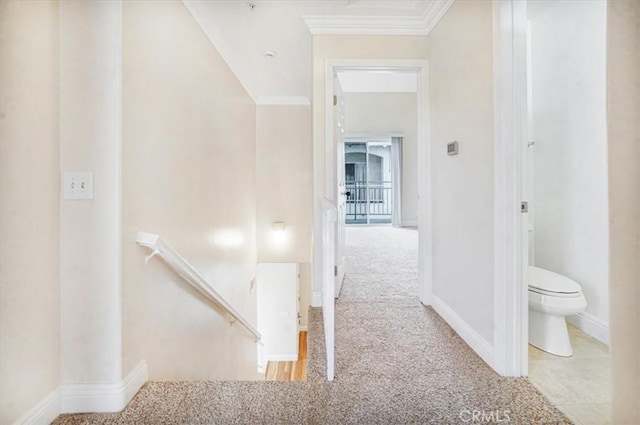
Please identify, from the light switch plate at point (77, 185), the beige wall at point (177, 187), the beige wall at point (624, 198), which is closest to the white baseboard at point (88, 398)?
the beige wall at point (177, 187)

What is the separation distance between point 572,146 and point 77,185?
3.19 metres

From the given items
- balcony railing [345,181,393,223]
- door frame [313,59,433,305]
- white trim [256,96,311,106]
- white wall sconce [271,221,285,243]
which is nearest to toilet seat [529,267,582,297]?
door frame [313,59,433,305]

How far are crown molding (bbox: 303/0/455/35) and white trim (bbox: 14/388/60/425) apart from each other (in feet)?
9.52

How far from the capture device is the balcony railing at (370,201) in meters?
8.43

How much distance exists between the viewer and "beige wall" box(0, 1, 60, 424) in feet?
3.93

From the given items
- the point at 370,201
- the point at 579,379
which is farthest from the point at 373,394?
the point at 370,201

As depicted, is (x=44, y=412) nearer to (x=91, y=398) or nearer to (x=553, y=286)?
(x=91, y=398)

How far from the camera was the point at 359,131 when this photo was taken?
7.36 metres

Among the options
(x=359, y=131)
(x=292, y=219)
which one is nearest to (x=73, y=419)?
(x=292, y=219)

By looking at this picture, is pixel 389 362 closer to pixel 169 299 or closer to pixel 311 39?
pixel 169 299

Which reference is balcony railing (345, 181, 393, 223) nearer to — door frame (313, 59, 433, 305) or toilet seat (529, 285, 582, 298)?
door frame (313, 59, 433, 305)

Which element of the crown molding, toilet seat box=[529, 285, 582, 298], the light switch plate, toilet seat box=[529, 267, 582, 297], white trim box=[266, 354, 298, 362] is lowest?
white trim box=[266, 354, 298, 362]

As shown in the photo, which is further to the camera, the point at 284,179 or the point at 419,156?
the point at 284,179

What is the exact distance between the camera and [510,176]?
1.66 m
